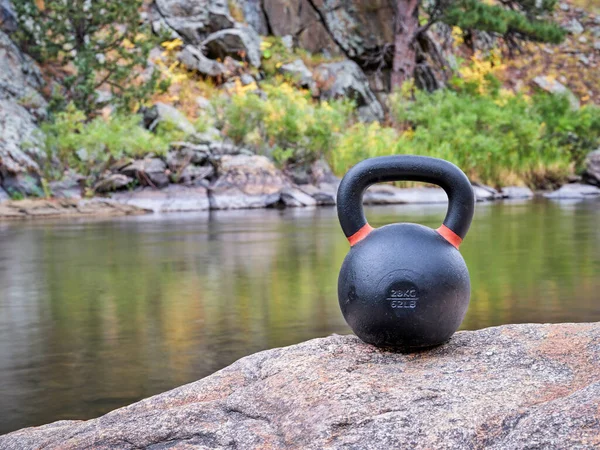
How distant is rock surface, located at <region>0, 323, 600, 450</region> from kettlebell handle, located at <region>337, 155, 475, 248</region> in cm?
51

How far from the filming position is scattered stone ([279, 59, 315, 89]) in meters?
30.5

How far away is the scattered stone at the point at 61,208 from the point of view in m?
18.5

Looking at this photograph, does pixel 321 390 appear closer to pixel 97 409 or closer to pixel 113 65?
pixel 97 409

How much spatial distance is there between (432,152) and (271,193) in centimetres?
642

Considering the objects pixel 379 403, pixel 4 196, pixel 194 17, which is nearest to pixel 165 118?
pixel 4 196

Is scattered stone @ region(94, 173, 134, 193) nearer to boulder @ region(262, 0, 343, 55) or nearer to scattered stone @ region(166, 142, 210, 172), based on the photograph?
scattered stone @ region(166, 142, 210, 172)

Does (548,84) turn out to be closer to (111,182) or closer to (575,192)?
(575,192)

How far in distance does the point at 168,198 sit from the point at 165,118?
3545mm

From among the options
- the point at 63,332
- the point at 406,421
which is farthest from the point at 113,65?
the point at 406,421

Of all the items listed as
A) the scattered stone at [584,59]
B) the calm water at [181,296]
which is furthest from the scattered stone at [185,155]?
the scattered stone at [584,59]

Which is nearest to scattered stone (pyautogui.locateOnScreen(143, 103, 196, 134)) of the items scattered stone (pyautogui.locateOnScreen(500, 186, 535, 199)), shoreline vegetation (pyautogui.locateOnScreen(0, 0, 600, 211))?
shoreline vegetation (pyautogui.locateOnScreen(0, 0, 600, 211))

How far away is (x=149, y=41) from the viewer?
24.2 m

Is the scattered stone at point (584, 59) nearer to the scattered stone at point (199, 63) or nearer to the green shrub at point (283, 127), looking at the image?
the scattered stone at point (199, 63)

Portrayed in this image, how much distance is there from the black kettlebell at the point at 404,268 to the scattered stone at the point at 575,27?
45.5 metres
